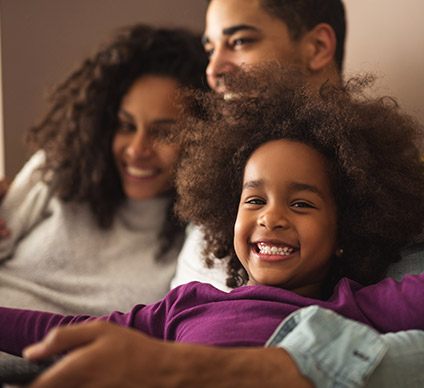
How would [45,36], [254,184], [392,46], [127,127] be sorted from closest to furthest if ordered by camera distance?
[254,184], [392,46], [127,127], [45,36]

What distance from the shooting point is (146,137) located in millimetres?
1733

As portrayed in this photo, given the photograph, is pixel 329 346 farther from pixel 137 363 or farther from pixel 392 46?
pixel 392 46

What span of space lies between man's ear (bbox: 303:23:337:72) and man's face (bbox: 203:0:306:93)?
0.9 inches

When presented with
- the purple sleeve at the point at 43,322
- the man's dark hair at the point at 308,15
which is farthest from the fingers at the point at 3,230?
the man's dark hair at the point at 308,15

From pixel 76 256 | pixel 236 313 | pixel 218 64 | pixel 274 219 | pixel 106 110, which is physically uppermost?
→ pixel 218 64

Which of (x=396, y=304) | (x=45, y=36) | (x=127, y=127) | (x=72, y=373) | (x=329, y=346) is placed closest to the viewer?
(x=72, y=373)

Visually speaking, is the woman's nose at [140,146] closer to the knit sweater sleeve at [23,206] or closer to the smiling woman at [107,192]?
the smiling woman at [107,192]

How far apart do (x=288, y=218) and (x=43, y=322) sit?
17.2 inches

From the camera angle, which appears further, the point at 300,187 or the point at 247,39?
the point at 247,39

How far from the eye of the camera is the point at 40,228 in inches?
69.6

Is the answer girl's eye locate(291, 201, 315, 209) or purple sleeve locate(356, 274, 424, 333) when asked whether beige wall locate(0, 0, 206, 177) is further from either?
purple sleeve locate(356, 274, 424, 333)

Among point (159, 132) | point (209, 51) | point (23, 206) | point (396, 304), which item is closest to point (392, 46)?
point (209, 51)

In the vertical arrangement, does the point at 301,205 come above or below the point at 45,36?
below

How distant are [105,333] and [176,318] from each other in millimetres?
413
